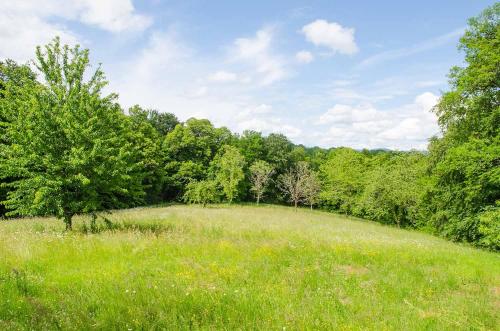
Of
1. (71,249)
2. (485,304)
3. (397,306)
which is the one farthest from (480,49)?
(71,249)

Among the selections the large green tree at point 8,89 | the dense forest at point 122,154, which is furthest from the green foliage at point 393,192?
the large green tree at point 8,89

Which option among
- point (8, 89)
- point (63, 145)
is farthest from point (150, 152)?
point (63, 145)

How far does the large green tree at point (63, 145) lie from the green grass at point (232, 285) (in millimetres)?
1728

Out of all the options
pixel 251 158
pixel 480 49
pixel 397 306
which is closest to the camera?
pixel 397 306

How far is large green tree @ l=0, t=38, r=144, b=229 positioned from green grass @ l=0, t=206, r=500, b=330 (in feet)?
5.67

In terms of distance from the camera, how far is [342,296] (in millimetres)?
6781

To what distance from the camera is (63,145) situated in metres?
11.9

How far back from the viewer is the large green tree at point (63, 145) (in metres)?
11.1

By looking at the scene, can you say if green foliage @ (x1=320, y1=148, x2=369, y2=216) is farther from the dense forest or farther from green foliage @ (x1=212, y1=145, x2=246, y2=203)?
green foliage @ (x1=212, y1=145, x2=246, y2=203)

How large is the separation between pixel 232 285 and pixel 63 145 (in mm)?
8973

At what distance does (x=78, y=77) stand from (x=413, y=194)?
38.8m

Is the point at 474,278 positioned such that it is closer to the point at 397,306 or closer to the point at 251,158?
the point at 397,306

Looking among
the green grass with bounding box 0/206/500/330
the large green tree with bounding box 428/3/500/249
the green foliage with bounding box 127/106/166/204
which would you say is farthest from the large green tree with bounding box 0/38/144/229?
the green foliage with bounding box 127/106/166/204

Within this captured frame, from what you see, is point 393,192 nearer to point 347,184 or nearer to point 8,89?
point 347,184
